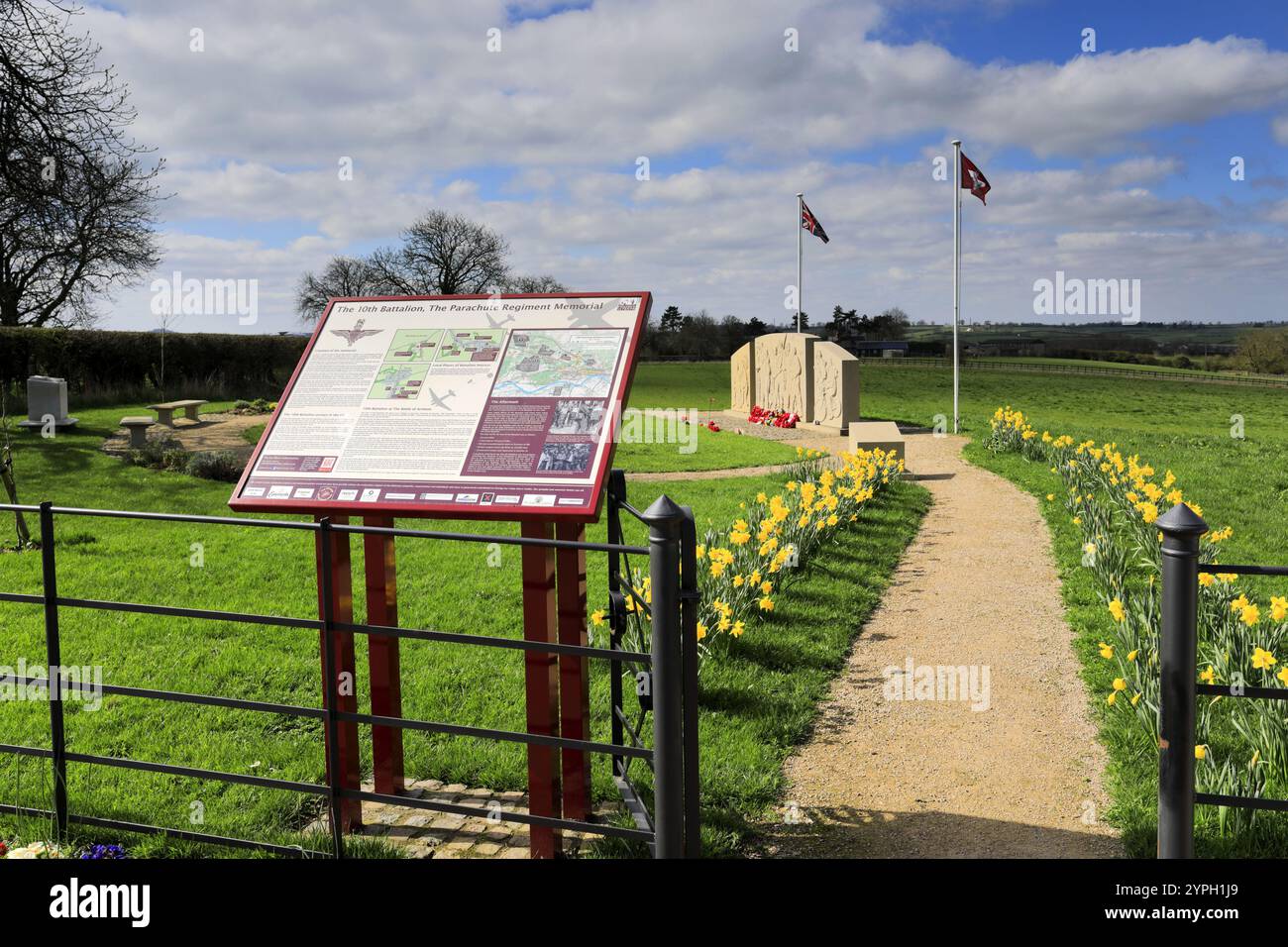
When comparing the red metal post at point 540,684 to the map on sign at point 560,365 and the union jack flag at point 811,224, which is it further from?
the union jack flag at point 811,224

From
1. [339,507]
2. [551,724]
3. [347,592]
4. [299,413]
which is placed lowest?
[551,724]

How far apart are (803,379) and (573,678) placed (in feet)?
66.8

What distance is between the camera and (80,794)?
4867 mm

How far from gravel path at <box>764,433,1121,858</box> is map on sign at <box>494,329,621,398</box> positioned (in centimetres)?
209

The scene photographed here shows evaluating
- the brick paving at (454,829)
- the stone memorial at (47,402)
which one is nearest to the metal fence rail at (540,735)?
the brick paving at (454,829)

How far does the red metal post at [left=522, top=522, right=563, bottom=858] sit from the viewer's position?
4121mm

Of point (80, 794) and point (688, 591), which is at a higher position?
point (688, 591)

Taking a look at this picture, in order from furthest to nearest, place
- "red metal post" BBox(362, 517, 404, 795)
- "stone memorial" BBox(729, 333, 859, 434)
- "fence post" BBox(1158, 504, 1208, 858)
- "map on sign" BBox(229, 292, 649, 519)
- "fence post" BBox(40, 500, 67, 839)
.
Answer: "stone memorial" BBox(729, 333, 859, 434), "red metal post" BBox(362, 517, 404, 795), "map on sign" BBox(229, 292, 649, 519), "fence post" BBox(40, 500, 67, 839), "fence post" BBox(1158, 504, 1208, 858)

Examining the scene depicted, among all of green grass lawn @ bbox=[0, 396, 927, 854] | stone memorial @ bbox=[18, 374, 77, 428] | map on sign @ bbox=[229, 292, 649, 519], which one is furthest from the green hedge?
map on sign @ bbox=[229, 292, 649, 519]

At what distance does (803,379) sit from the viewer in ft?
78.8

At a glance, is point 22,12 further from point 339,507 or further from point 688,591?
point 688,591

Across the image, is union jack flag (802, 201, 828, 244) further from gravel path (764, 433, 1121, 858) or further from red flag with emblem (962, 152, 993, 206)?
gravel path (764, 433, 1121, 858)
